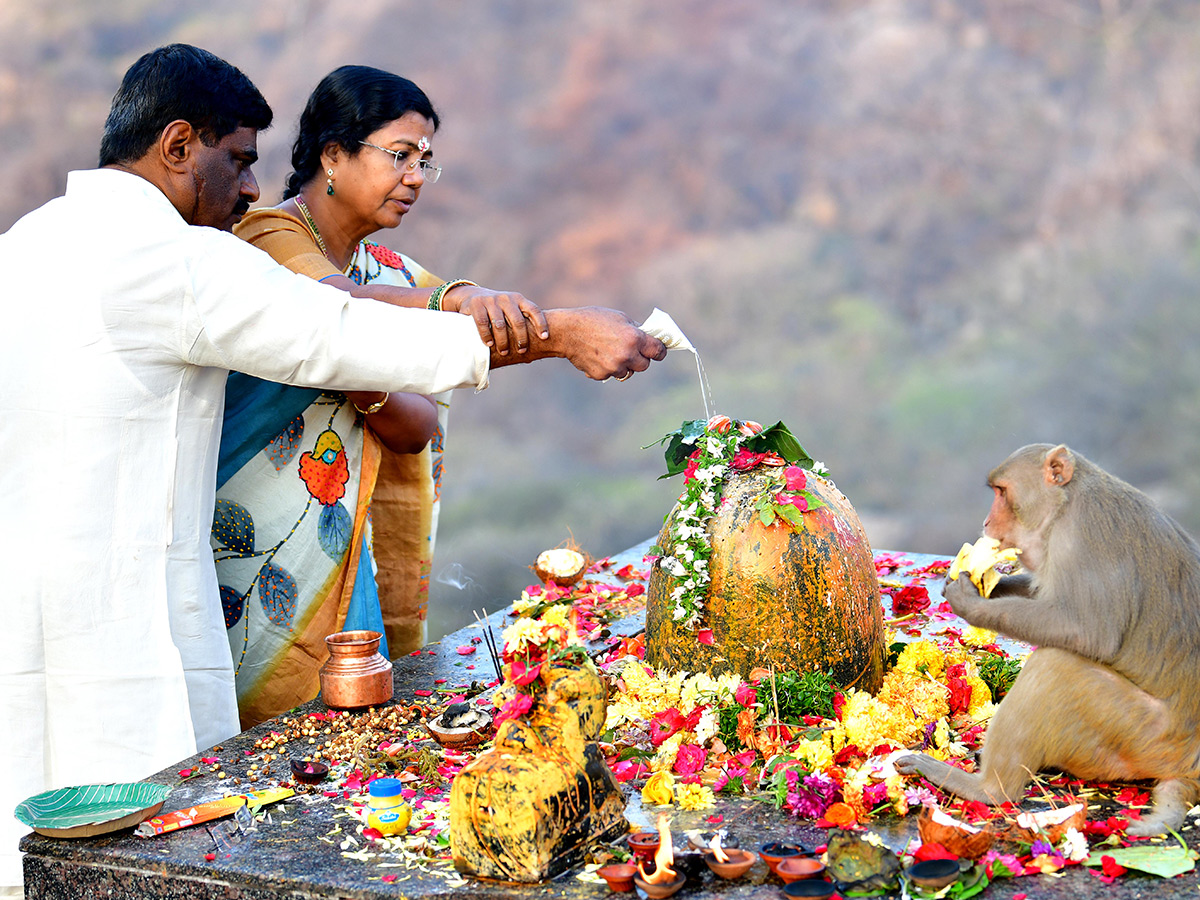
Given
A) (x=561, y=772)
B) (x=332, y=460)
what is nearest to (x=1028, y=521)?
(x=561, y=772)

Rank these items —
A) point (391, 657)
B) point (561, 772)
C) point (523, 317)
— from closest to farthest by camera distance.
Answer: point (561, 772), point (523, 317), point (391, 657)

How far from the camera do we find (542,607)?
290 centimetres

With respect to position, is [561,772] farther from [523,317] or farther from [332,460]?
[332,460]

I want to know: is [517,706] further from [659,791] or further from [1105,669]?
[1105,669]

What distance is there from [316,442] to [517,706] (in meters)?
1.77

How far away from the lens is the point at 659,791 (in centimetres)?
317

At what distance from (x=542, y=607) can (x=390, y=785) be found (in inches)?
27.8

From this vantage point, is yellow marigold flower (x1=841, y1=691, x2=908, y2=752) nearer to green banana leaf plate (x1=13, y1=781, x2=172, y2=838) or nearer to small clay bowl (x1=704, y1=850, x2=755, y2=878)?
small clay bowl (x1=704, y1=850, x2=755, y2=878)

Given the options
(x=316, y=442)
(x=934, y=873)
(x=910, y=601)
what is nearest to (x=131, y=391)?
(x=316, y=442)

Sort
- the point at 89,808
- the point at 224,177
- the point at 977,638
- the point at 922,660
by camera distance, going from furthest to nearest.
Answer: the point at 977,638, the point at 922,660, the point at 224,177, the point at 89,808

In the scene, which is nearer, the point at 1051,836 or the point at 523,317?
the point at 1051,836

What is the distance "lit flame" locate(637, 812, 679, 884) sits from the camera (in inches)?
103

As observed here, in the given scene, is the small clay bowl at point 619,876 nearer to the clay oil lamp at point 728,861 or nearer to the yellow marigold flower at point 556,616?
the clay oil lamp at point 728,861

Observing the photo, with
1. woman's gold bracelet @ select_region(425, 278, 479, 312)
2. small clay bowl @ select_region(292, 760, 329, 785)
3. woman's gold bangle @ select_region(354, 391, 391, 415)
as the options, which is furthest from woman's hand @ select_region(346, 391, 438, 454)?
small clay bowl @ select_region(292, 760, 329, 785)
